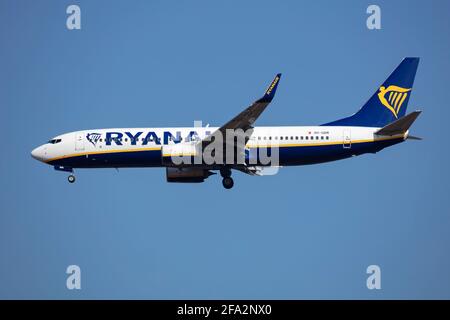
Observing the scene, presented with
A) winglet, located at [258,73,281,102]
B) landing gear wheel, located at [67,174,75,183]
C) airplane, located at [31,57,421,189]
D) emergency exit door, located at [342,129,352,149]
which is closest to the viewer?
winglet, located at [258,73,281,102]

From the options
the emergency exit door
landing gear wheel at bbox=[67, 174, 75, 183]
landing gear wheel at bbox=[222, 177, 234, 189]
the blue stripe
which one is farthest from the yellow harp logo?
landing gear wheel at bbox=[67, 174, 75, 183]

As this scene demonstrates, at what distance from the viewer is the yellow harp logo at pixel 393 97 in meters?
55.4

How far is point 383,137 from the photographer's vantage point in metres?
52.5

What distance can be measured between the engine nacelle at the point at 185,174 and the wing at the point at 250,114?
265 cm

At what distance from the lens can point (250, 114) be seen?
50.0 m

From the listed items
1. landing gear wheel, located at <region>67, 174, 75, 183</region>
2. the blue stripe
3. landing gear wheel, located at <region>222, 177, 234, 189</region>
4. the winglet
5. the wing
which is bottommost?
landing gear wheel, located at <region>222, 177, 234, 189</region>

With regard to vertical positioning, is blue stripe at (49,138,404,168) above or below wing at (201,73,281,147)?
below

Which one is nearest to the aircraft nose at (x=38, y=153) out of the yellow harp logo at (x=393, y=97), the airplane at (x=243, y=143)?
the airplane at (x=243, y=143)

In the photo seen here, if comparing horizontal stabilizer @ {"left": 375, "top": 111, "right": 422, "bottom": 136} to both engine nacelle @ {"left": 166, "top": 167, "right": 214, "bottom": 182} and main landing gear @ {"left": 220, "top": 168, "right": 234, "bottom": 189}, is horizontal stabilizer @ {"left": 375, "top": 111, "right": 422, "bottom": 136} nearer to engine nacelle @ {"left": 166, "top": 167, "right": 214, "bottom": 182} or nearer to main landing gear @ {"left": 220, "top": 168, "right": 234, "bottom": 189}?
main landing gear @ {"left": 220, "top": 168, "right": 234, "bottom": 189}

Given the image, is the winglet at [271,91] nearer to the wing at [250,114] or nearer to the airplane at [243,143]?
the wing at [250,114]

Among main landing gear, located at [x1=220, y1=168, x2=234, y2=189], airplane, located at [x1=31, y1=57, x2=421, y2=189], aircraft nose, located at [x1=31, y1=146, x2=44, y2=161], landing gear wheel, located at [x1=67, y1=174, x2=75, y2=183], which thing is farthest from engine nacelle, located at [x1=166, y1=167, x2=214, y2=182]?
aircraft nose, located at [x1=31, y1=146, x2=44, y2=161]

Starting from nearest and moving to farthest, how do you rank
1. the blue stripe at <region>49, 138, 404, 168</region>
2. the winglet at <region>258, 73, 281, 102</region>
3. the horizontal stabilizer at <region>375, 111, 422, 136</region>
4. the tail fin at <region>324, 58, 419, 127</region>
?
the winglet at <region>258, 73, 281, 102</region>
the horizontal stabilizer at <region>375, 111, 422, 136</region>
the blue stripe at <region>49, 138, 404, 168</region>
the tail fin at <region>324, 58, 419, 127</region>

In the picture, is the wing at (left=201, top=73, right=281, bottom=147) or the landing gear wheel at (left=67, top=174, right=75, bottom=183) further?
the landing gear wheel at (left=67, top=174, right=75, bottom=183)

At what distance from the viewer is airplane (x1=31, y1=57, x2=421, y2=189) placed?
5212 centimetres
